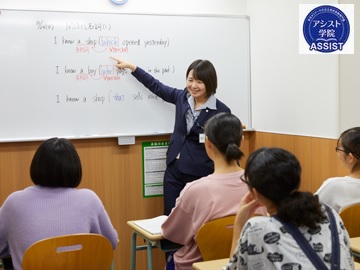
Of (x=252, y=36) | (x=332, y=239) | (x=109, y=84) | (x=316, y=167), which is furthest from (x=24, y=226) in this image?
(x=252, y=36)

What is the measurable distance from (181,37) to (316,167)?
1.49 meters

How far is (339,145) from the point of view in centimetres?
280

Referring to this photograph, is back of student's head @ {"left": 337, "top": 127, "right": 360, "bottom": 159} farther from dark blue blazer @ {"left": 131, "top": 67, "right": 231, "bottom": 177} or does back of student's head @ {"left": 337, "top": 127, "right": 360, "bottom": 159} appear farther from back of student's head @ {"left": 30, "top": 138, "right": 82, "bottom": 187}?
back of student's head @ {"left": 30, "top": 138, "right": 82, "bottom": 187}

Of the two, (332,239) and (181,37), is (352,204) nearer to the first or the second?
(332,239)

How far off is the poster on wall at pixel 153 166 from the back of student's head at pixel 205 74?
25.0 inches

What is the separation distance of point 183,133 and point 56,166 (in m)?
1.71

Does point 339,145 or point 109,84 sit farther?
point 109,84

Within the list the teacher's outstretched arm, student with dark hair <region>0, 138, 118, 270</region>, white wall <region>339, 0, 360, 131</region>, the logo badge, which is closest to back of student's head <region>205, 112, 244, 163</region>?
student with dark hair <region>0, 138, 118, 270</region>

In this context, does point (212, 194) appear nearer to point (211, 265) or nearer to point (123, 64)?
point (211, 265)

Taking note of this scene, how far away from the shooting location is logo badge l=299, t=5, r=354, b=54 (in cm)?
348

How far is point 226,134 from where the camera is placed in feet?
7.93

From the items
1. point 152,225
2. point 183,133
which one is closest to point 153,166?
point 183,133

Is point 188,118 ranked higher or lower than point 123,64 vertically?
lower

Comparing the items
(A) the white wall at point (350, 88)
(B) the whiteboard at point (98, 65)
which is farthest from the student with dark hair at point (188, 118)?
(A) the white wall at point (350, 88)
